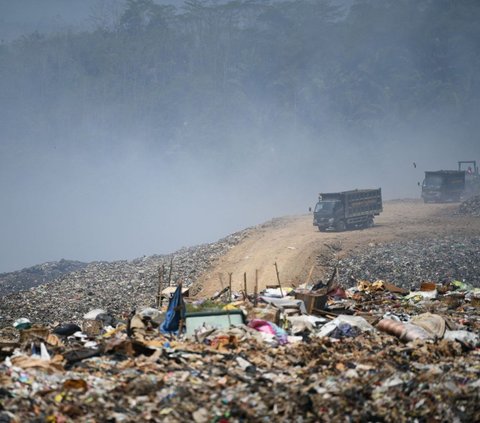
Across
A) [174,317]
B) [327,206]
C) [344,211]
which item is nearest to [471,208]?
[344,211]

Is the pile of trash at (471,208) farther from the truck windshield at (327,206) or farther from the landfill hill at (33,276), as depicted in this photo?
the landfill hill at (33,276)

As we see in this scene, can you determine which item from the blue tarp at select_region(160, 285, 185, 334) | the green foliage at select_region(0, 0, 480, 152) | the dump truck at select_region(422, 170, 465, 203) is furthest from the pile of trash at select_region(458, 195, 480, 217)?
the green foliage at select_region(0, 0, 480, 152)

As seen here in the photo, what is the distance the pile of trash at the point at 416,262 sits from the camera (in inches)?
824

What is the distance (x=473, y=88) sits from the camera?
6588 centimetres

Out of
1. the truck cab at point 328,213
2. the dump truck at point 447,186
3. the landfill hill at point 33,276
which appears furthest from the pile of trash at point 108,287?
the dump truck at point 447,186

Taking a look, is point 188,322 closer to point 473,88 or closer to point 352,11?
point 473,88

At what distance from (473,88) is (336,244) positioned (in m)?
48.0

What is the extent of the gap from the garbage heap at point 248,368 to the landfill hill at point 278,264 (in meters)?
8.08

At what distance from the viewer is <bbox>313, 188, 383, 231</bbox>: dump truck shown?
95.8 feet

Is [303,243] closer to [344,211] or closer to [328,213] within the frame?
[328,213]

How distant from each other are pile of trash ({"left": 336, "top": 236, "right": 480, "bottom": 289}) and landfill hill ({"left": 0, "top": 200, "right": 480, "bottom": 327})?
0.11ft

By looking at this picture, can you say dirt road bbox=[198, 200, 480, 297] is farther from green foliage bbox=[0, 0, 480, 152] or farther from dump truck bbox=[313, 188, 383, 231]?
green foliage bbox=[0, 0, 480, 152]

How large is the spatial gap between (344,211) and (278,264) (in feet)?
24.9

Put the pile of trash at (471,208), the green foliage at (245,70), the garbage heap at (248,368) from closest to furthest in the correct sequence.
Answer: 1. the garbage heap at (248,368)
2. the pile of trash at (471,208)
3. the green foliage at (245,70)
